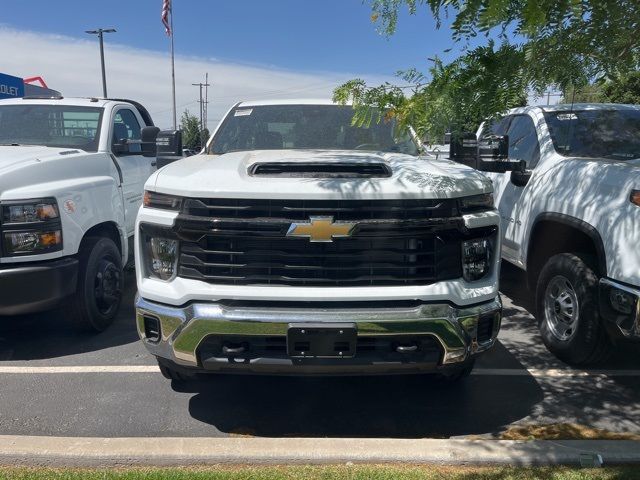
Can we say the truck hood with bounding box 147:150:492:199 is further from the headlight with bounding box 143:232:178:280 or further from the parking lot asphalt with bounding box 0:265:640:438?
the parking lot asphalt with bounding box 0:265:640:438

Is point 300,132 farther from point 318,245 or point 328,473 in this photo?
point 328,473

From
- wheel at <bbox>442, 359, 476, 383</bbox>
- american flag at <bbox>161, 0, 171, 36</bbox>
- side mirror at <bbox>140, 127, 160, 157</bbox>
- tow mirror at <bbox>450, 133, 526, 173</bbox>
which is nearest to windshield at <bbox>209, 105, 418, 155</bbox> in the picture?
tow mirror at <bbox>450, 133, 526, 173</bbox>

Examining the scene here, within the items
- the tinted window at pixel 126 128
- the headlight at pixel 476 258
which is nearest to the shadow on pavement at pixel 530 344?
the headlight at pixel 476 258

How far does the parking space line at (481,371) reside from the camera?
168 inches

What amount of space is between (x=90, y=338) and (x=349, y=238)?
311 centimetres

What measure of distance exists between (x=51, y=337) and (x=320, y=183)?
3.37 m

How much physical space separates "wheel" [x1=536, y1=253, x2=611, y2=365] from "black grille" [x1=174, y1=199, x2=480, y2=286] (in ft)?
4.72

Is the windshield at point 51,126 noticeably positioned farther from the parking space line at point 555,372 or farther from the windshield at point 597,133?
the windshield at point 597,133

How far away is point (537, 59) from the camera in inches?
79.3

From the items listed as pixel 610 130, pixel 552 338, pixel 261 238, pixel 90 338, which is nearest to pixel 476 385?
pixel 552 338

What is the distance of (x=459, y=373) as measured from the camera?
3.62 meters

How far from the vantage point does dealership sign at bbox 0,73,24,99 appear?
1291 centimetres

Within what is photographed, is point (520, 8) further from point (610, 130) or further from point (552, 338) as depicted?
point (610, 130)

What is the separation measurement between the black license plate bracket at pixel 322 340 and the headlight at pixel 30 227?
2.42 meters
